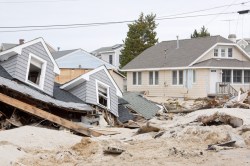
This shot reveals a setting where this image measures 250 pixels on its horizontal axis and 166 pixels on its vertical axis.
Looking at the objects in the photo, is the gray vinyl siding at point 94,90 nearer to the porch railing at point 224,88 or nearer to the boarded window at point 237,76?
the porch railing at point 224,88

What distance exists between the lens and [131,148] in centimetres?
1356

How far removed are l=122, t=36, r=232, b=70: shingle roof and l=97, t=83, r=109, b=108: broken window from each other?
17.2m

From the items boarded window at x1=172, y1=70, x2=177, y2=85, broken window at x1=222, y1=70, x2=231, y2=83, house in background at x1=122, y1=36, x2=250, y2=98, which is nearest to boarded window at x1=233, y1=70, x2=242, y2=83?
house in background at x1=122, y1=36, x2=250, y2=98

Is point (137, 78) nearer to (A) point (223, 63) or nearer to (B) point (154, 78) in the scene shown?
(B) point (154, 78)

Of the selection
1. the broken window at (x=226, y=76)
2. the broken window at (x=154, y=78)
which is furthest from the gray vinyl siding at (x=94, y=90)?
the broken window at (x=154, y=78)

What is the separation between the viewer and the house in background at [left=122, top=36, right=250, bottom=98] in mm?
37656

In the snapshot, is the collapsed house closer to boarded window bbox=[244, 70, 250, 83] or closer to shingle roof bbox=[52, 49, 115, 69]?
boarded window bbox=[244, 70, 250, 83]

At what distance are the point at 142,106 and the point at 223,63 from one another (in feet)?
49.9

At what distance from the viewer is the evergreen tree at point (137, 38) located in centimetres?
5516

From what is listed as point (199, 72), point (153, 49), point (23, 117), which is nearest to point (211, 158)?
point (23, 117)

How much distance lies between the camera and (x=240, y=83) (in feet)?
129

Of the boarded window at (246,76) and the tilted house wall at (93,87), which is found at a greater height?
the boarded window at (246,76)

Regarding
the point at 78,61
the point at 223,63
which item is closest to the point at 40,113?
the point at 223,63

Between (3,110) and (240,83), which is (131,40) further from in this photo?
(3,110)
